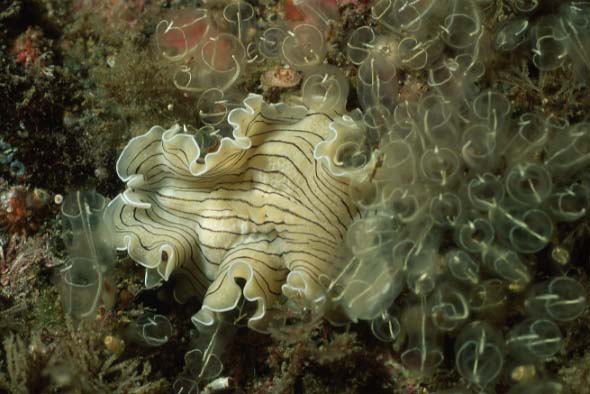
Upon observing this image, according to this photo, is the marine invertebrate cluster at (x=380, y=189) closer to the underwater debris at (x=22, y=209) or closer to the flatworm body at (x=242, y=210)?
the flatworm body at (x=242, y=210)

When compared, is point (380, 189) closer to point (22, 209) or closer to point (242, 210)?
point (242, 210)

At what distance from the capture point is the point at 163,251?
392cm

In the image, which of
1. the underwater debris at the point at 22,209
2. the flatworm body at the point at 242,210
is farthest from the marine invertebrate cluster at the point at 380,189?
the underwater debris at the point at 22,209

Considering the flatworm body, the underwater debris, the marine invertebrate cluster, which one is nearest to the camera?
the marine invertebrate cluster

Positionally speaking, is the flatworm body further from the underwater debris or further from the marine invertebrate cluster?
the underwater debris

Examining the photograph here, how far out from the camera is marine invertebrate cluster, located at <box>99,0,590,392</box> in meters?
3.12

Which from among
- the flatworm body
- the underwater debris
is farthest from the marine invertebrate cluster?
the underwater debris

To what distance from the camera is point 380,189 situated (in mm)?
3484

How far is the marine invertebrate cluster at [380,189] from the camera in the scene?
312 centimetres

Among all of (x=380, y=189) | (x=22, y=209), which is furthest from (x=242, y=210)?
(x=22, y=209)

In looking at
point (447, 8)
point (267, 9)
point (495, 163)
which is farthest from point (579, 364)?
point (267, 9)

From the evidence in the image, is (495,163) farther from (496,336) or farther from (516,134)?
(496,336)

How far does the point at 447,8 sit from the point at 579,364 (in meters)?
2.39

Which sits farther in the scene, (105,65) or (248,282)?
(105,65)
